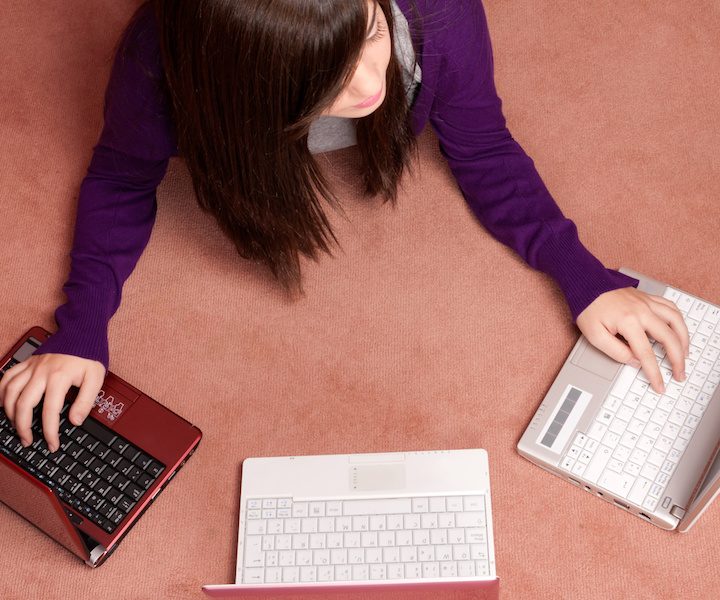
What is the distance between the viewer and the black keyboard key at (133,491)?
3.01 feet

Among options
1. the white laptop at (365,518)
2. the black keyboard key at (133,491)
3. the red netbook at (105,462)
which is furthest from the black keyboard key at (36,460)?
the white laptop at (365,518)

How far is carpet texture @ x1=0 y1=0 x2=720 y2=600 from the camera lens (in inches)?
35.8

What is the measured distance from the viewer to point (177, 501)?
94 cm

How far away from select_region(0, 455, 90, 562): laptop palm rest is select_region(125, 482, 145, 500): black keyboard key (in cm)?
7

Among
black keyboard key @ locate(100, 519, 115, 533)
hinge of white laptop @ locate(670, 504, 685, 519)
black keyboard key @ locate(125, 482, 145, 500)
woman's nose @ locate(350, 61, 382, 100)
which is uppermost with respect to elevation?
woman's nose @ locate(350, 61, 382, 100)

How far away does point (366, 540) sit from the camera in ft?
2.94

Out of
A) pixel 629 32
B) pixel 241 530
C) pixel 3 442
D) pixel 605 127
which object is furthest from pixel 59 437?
pixel 629 32

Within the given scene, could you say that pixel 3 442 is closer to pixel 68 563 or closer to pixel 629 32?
pixel 68 563

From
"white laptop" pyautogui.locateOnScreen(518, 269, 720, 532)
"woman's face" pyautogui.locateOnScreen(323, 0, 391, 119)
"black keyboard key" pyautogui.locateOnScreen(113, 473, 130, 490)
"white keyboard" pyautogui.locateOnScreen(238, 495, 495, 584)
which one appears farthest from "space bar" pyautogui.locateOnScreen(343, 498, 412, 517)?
"woman's face" pyautogui.locateOnScreen(323, 0, 391, 119)

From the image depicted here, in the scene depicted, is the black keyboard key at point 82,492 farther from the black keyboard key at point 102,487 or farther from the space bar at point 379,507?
the space bar at point 379,507

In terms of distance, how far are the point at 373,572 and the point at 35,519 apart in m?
0.37

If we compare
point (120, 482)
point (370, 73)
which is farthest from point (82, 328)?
point (370, 73)

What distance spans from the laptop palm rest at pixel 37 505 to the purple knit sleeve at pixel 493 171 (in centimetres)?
60

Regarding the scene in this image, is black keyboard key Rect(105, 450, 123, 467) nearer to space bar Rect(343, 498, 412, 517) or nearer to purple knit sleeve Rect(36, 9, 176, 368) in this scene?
purple knit sleeve Rect(36, 9, 176, 368)
